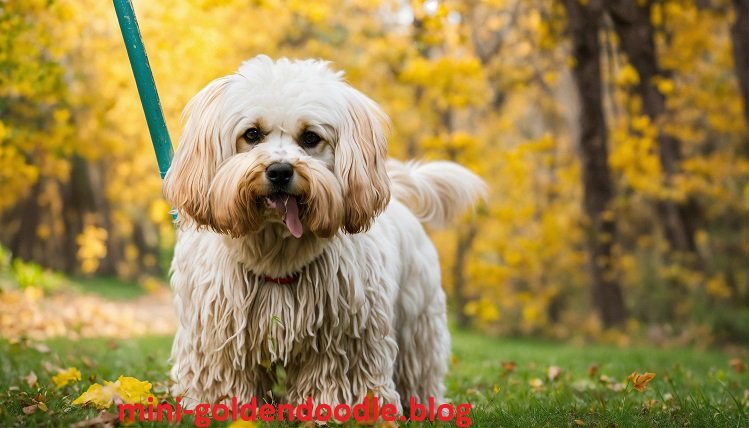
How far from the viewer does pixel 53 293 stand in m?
16.3

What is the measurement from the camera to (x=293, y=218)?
337cm

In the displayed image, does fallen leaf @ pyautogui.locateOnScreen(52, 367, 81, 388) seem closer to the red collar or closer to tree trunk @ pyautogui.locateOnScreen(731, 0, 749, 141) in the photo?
the red collar

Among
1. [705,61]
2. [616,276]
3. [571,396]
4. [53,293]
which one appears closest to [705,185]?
[616,276]

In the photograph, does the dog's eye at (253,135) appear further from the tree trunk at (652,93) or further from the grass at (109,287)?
the grass at (109,287)

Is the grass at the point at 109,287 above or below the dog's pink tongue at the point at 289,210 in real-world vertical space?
below

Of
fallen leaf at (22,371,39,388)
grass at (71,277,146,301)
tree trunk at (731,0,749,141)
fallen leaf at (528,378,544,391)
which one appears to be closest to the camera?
fallen leaf at (22,371,39,388)

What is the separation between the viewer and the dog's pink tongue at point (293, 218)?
3.36 m

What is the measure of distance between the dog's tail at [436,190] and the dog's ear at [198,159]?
1.69 m

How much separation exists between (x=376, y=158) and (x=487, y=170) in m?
12.9

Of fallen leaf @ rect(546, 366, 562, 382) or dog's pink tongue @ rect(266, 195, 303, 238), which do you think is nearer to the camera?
dog's pink tongue @ rect(266, 195, 303, 238)

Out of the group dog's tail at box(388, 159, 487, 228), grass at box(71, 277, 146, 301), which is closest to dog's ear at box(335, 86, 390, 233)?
dog's tail at box(388, 159, 487, 228)

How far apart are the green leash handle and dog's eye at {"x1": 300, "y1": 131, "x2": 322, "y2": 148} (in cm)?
102

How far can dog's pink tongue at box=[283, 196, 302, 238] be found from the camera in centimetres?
336

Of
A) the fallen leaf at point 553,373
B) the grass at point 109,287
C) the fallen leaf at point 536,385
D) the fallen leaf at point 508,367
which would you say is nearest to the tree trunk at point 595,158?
the fallen leaf at point 508,367
